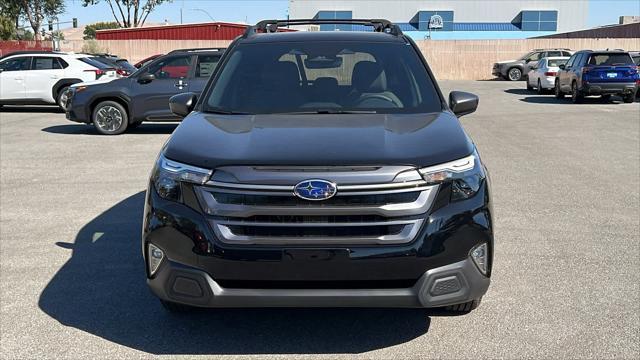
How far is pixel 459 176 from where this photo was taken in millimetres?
3615

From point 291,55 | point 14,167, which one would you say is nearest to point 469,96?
point 291,55

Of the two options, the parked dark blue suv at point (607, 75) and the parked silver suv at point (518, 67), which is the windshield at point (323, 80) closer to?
the parked dark blue suv at point (607, 75)

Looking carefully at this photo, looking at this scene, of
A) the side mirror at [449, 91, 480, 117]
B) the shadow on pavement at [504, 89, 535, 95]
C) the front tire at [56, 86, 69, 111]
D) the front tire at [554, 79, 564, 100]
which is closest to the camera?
the side mirror at [449, 91, 480, 117]

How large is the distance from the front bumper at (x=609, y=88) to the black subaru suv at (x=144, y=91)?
12899 millimetres

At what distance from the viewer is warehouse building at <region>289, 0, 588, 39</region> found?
75.1 meters

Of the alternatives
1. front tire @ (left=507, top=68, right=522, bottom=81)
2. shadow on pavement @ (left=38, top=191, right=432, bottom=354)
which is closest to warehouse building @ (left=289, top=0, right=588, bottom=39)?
front tire @ (left=507, top=68, right=522, bottom=81)

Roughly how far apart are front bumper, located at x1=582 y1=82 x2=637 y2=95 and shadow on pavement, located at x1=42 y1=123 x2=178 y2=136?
13.0 m

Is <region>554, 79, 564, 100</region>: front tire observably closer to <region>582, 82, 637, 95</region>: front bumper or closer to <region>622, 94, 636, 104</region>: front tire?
<region>622, 94, 636, 104</region>: front tire

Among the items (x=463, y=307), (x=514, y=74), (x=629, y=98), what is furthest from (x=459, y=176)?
(x=514, y=74)

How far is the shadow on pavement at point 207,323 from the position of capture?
4000 millimetres

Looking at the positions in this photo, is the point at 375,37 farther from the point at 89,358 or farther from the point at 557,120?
the point at 557,120

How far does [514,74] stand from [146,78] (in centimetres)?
2702

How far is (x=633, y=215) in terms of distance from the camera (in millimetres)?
7113

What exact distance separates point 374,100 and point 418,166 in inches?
54.6
